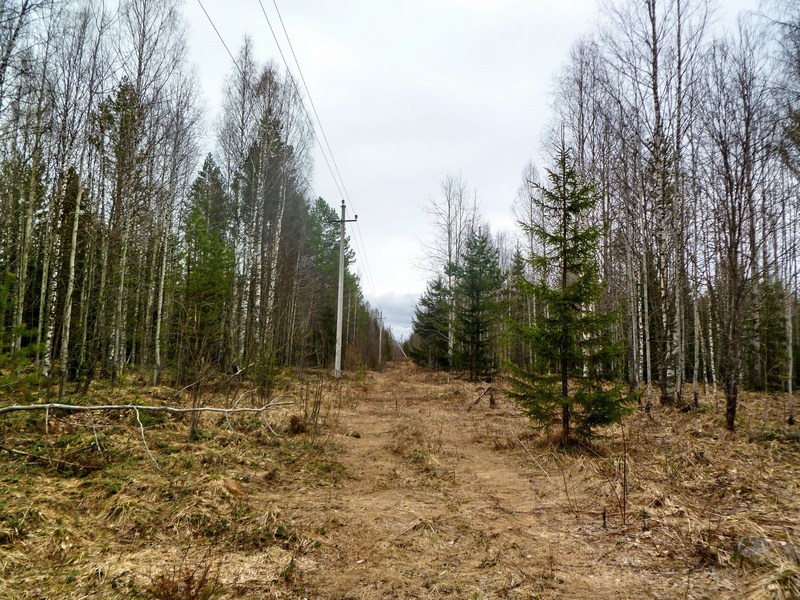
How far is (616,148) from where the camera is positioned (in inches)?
510

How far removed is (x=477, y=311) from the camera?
17828mm

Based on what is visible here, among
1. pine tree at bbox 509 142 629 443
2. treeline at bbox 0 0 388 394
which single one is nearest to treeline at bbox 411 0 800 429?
pine tree at bbox 509 142 629 443

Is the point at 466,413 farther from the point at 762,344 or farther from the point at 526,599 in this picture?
the point at 762,344

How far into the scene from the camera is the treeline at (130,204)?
8.10 m

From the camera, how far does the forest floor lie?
2707 mm

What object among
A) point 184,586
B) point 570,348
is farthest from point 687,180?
point 184,586

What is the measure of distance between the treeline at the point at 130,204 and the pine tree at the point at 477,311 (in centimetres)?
781

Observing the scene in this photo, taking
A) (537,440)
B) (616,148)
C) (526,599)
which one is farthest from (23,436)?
(616,148)

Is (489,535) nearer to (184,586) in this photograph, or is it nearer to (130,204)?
(184,586)

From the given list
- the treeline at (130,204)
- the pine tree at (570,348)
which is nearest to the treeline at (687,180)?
the pine tree at (570,348)

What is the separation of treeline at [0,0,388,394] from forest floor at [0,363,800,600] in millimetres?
1629

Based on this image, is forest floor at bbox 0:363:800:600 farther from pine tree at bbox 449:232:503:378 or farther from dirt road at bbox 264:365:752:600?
pine tree at bbox 449:232:503:378

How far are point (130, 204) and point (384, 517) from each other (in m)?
11.1

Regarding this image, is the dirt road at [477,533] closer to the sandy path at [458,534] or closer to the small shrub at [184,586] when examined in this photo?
the sandy path at [458,534]
